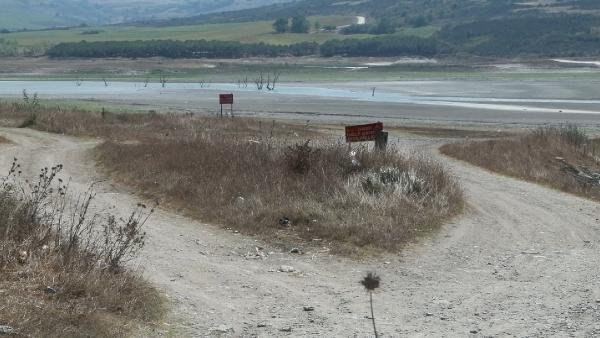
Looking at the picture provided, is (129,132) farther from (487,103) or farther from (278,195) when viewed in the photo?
(487,103)

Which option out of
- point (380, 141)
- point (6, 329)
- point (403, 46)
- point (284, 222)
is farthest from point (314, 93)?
point (403, 46)

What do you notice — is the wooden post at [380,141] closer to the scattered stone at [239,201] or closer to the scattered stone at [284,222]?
the scattered stone at [239,201]

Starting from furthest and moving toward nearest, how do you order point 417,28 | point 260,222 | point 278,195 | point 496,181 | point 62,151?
point 417,28 < point 62,151 < point 496,181 < point 278,195 < point 260,222

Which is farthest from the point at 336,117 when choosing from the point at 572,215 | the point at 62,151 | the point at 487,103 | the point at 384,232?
the point at 384,232

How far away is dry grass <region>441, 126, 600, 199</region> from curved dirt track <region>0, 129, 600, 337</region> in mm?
5134

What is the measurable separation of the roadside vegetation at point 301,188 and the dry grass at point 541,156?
16.3 feet

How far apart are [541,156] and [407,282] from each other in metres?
15.2

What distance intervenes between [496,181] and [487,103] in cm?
4309

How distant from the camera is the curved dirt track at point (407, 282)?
7.59m

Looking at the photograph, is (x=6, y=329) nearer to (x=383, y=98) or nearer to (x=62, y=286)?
(x=62, y=286)

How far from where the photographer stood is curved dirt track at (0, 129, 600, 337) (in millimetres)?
7594

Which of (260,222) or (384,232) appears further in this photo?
(260,222)

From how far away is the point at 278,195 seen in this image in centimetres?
1252

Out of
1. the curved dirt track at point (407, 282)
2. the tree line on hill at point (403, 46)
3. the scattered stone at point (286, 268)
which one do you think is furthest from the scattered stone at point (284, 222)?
the tree line on hill at point (403, 46)
